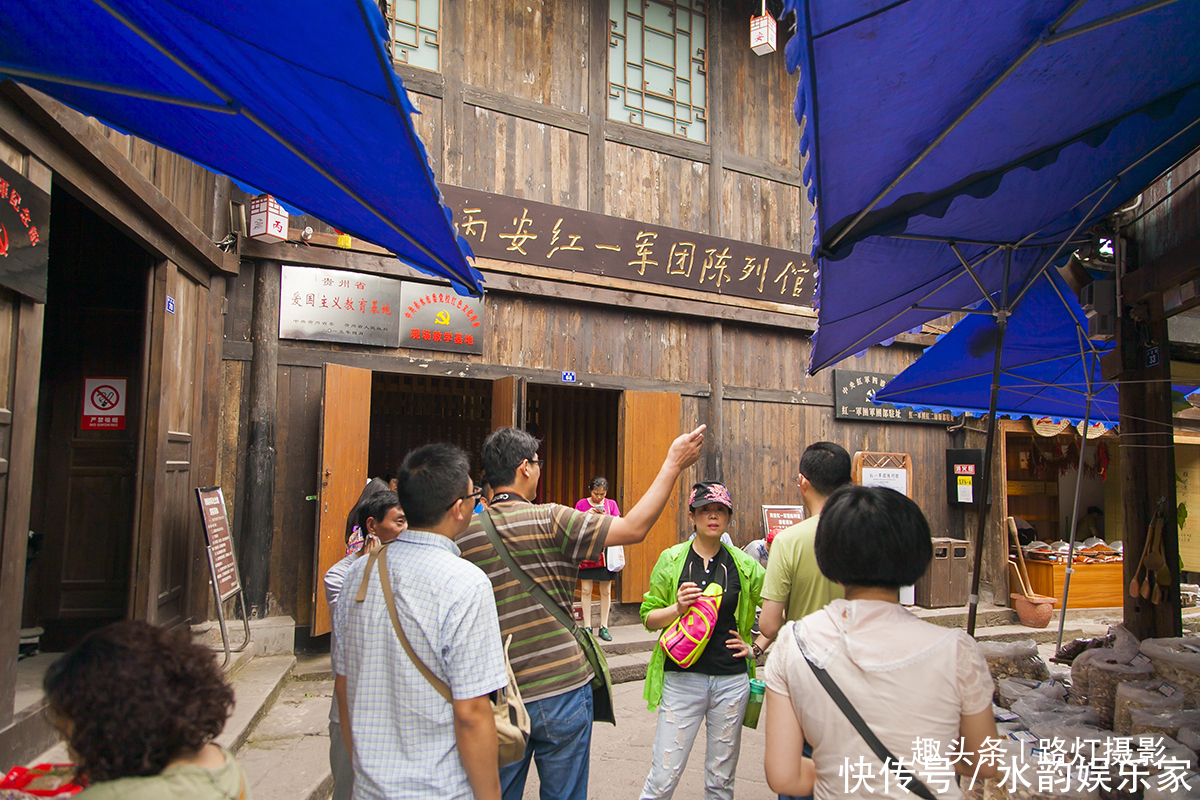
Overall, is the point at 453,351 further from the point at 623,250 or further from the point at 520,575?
the point at 520,575

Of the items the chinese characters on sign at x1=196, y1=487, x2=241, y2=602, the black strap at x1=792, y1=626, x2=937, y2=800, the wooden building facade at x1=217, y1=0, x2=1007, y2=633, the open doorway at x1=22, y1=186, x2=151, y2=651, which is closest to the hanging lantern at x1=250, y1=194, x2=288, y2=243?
the wooden building facade at x1=217, y1=0, x2=1007, y2=633

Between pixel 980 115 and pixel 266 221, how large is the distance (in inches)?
204

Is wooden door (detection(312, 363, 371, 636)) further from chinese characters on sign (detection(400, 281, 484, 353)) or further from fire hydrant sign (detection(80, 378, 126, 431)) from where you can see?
fire hydrant sign (detection(80, 378, 126, 431))

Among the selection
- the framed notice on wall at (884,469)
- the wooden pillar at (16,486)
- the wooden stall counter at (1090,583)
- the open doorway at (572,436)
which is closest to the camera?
the wooden pillar at (16,486)

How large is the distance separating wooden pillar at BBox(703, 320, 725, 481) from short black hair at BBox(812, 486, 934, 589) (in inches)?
241

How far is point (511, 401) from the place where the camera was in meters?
6.51

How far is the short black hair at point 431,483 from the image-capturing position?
1934mm

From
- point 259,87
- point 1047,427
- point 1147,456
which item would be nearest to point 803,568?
point 259,87

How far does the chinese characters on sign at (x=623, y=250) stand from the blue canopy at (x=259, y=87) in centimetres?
395

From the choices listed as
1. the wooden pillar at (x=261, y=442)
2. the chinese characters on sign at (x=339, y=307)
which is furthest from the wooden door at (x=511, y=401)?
the wooden pillar at (x=261, y=442)

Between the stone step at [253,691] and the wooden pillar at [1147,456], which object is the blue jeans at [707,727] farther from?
the wooden pillar at [1147,456]

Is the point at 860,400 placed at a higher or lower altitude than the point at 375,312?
lower

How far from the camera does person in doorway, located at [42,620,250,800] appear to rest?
1170mm

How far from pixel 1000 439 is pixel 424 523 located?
30.2 feet
